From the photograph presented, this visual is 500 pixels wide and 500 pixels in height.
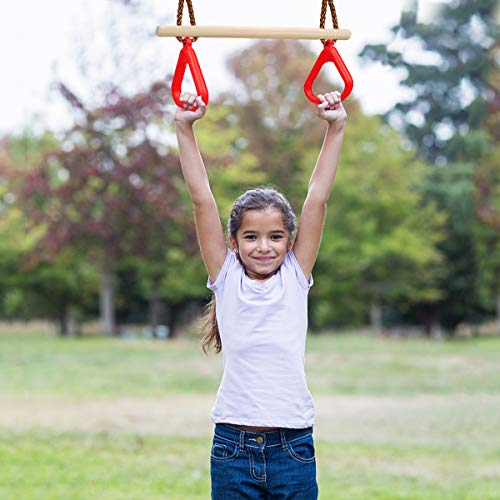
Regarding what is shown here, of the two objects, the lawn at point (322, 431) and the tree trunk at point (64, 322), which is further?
the tree trunk at point (64, 322)

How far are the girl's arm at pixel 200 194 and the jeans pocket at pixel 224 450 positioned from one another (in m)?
0.46

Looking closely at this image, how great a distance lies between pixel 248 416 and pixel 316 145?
1972 centimetres

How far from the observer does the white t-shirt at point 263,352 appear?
2287 mm

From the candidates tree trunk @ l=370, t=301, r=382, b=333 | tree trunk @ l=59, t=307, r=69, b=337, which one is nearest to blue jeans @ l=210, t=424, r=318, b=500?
tree trunk @ l=370, t=301, r=382, b=333

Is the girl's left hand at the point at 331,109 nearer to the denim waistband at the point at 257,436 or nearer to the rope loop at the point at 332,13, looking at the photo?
the rope loop at the point at 332,13

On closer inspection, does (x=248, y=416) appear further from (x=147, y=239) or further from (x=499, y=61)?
(x=499, y=61)

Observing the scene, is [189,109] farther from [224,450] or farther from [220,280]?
[224,450]

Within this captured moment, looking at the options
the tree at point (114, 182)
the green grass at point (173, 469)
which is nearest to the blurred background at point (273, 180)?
the tree at point (114, 182)

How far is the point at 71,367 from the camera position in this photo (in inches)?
529

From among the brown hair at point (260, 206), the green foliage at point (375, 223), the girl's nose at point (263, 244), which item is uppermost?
the green foliage at point (375, 223)

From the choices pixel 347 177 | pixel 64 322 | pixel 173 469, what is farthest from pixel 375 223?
pixel 173 469

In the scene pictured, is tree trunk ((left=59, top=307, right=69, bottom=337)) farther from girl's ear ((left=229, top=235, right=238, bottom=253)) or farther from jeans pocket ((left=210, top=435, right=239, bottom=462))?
jeans pocket ((left=210, top=435, right=239, bottom=462))

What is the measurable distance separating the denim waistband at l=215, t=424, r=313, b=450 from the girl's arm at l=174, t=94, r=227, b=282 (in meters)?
0.43

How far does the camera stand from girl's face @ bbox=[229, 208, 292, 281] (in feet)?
7.86
